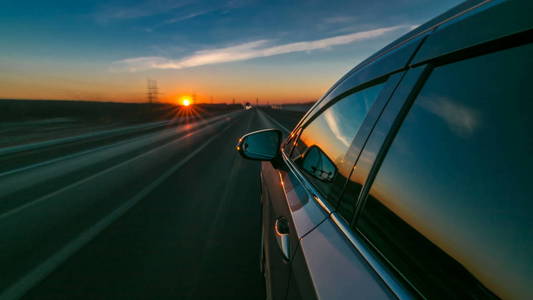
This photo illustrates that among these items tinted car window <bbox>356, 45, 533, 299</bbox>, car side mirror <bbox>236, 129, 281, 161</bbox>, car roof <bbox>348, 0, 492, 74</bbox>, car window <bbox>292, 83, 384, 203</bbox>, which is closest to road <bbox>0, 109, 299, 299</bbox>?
car side mirror <bbox>236, 129, 281, 161</bbox>

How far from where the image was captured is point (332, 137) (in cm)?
165

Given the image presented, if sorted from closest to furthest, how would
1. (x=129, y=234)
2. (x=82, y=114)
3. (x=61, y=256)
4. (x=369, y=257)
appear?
(x=369, y=257) → (x=61, y=256) → (x=129, y=234) → (x=82, y=114)

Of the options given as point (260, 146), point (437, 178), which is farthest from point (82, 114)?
point (437, 178)

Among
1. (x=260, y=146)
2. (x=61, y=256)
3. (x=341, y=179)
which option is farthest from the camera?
(x=61, y=256)

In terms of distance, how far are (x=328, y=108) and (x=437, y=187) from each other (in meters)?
1.25

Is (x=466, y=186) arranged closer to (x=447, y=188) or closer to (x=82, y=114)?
(x=447, y=188)

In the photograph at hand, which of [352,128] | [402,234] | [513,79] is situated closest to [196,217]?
[352,128]

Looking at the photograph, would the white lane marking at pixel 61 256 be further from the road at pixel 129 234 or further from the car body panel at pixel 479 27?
the car body panel at pixel 479 27

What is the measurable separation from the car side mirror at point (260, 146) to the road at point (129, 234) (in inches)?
46.8

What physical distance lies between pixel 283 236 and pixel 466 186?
1018mm

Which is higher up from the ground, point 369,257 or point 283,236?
point 369,257

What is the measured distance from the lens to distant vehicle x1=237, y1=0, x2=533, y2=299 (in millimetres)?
596

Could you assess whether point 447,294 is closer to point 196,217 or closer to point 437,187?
point 437,187

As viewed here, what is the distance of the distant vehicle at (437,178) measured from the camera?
0.60m
